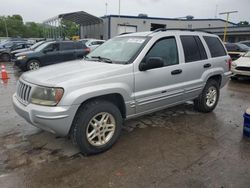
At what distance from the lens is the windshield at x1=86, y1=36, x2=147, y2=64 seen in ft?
13.1

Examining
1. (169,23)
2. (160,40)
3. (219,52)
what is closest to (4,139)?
(160,40)

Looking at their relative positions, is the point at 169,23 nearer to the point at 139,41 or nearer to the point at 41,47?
the point at 41,47

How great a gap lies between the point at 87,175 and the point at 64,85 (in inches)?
48.6

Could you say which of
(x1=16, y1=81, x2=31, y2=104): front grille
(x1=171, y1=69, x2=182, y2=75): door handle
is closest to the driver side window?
(x1=171, y1=69, x2=182, y2=75): door handle

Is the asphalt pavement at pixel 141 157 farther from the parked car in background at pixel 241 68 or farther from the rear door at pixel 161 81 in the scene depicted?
the parked car in background at pixel 241 68

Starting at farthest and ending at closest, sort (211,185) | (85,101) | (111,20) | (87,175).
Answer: (111,20)
(85,101)
(87,175)
(211,185)

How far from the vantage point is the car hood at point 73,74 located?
3.22 meters

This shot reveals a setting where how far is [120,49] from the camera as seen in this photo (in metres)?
4.33

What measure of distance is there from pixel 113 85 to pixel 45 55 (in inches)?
374

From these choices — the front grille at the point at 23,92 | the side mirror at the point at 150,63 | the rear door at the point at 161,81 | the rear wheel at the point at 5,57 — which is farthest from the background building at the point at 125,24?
the front grille at the point at 23,92

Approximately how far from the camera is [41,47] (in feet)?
40.5

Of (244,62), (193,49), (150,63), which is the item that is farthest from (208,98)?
(244,62)

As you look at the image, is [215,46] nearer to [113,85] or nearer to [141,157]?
[113,85]

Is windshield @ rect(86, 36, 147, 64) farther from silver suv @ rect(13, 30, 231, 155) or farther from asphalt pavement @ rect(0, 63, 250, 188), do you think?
asphalt pavement @ rect(0, 63, 250, 188)
